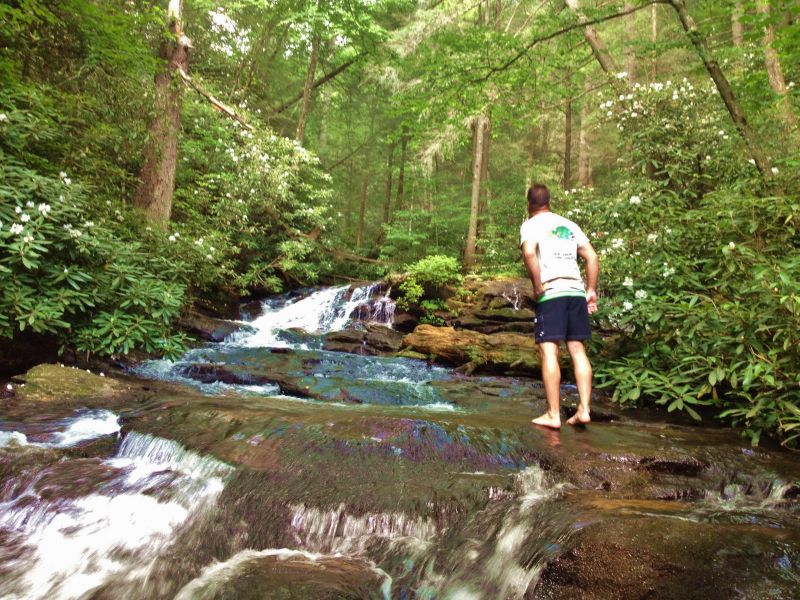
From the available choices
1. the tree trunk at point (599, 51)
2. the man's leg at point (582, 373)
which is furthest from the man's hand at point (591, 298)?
the tree trunk at point (599, 51)

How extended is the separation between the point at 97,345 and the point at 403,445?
14.0 feet

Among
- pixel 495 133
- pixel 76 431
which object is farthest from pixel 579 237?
pixel 495 133

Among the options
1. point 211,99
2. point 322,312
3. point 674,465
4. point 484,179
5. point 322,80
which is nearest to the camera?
point 674,465

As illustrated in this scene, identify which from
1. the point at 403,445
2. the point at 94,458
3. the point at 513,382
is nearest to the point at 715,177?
the point at 513,382

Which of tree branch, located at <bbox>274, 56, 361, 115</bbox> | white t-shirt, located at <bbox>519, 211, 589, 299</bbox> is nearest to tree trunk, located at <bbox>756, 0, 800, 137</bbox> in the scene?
white t-shirt, located at <bbox>519, 211, 589, 299</bbox>

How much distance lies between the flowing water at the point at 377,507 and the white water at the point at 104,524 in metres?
0.01

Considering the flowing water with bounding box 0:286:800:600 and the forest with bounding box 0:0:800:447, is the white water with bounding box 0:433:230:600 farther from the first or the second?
the forest with bounding box 0:0:800:447

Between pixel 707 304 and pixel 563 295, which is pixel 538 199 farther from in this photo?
pixel 707 304

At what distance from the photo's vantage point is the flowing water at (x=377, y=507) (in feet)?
7.02

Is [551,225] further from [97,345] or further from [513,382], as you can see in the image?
[97,345]

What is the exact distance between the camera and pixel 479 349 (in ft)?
28.2

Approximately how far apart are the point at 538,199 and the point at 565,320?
1.11 meters

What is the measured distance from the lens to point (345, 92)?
22344 millimetres

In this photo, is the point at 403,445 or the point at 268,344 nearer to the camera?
the point at 403,445
